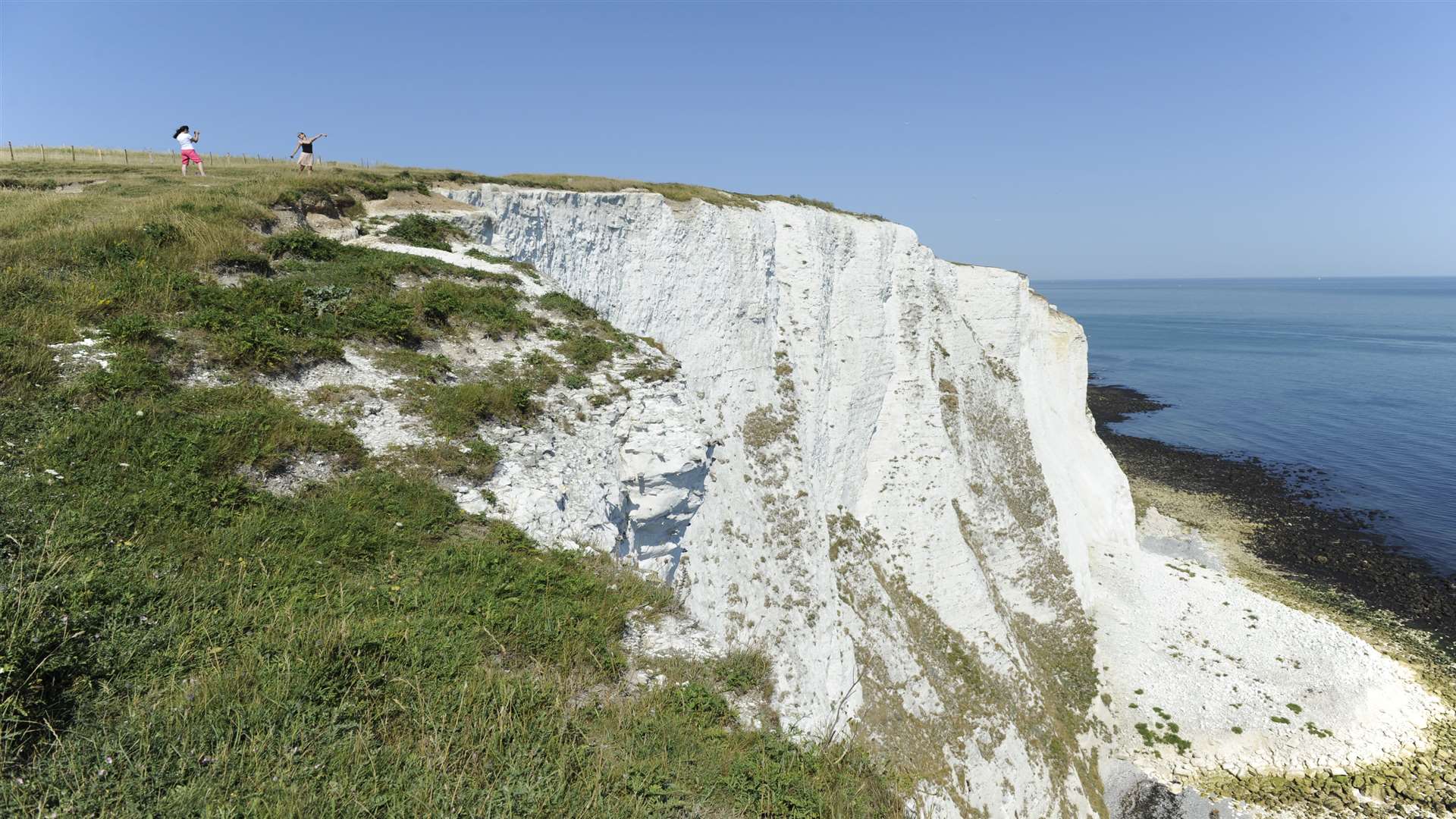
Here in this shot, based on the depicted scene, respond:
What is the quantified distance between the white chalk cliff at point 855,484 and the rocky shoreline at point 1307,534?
1230 cm

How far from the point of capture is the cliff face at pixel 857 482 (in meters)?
14.6

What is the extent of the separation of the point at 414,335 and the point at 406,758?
8799 millimetres

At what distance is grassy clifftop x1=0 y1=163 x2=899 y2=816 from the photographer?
3822mm

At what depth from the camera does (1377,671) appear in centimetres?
2595

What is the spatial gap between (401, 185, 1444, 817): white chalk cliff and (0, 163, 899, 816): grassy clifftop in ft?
5.88

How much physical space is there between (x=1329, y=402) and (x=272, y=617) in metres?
93.0

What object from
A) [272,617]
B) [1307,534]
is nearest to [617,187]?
[272,617]

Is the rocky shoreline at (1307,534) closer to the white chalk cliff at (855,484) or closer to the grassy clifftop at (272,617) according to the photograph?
the white chalk cliff at (855,484)

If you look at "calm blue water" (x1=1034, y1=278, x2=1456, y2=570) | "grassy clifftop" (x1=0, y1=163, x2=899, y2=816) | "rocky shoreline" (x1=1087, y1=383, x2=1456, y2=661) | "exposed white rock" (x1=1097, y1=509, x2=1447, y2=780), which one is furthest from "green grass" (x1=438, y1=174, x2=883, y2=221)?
"calm blue water" (x1=1034, y1=278, x2=1456, y2=570)

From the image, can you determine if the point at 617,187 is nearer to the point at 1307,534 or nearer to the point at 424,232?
the point at 424,232

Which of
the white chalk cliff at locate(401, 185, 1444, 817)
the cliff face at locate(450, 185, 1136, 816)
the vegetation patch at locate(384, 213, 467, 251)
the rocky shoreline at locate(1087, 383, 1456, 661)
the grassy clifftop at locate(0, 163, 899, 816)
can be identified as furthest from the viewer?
the rocky shoreline at locate(1087, 383, 1456, 661)

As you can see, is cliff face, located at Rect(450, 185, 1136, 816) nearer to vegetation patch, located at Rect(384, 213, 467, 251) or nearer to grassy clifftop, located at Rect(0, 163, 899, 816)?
→ vegetation patch, located at Rect(384, 213, 467, 251)

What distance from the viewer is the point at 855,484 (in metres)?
25.3

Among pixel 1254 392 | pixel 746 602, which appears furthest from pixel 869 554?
pixel 1254 392
